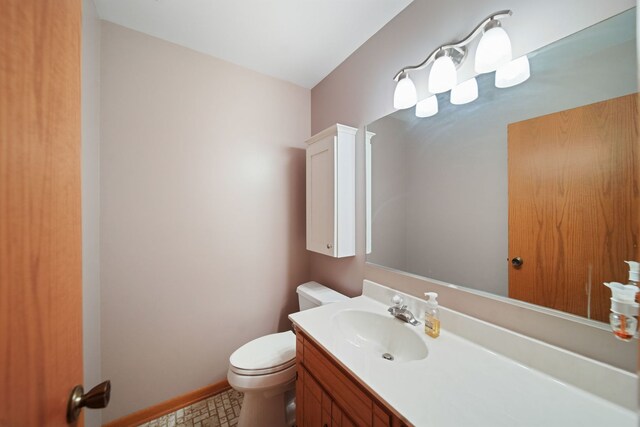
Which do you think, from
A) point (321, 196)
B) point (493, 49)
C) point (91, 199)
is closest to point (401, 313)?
point (321, 196)

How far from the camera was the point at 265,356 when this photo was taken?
1.32 m

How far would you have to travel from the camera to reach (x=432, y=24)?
1110mm

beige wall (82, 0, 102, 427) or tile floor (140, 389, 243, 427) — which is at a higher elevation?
beige wall (82, 0, 102, 427)

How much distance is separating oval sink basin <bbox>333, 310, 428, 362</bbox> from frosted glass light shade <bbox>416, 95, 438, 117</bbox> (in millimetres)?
1023

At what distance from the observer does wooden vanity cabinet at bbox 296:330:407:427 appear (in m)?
0.68

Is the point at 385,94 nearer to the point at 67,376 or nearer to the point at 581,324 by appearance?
the point at 581,324

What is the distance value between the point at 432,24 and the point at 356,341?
5.29 feet

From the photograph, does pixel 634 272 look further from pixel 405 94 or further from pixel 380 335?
pixel 405 94

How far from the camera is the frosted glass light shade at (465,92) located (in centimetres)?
96

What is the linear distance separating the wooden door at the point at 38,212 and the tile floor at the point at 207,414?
4.46ft

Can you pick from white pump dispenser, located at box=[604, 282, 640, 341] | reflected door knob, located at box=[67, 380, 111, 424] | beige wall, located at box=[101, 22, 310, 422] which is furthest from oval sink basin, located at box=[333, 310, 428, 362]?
beige wall, located at box=[101, 22, 310, 422]

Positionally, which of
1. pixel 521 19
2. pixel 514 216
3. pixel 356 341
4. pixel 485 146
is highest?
pixel 521 19

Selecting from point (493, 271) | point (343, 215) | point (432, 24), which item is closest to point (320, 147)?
point (343, 215)

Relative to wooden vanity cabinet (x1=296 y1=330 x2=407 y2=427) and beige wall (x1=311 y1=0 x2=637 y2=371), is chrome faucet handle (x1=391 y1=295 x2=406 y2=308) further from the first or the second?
wooden vanity cabinet (x1=296 y1=330 x2=407 y2=427)
